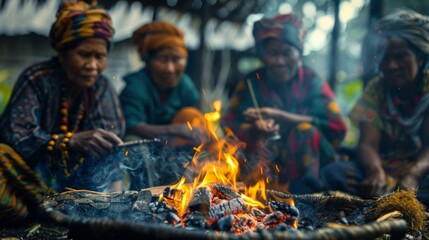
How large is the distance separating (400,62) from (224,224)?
2817mm

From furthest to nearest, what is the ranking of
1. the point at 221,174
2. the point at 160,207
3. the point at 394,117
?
the point at 394,117 → the point at 221,174 → the point at 160,207

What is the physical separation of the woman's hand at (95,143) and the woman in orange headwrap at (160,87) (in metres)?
1.15

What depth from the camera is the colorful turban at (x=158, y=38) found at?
5.14 meters

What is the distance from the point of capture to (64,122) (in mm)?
4016

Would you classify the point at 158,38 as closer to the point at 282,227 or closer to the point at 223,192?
the point at 223,192

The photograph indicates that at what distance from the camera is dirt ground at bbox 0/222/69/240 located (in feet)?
11.0

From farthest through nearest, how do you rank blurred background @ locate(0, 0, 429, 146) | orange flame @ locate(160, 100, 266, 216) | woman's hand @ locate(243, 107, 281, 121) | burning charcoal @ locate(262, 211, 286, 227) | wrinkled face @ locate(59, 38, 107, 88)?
blurred background @ locate(0, 0, 429, 146) → woman's hand @ locate(243, 107, 281, 121) → wrinkled face @ locate(59, 38, 107, 88) → orange flame @ locate(160, 100, 266, 216) → burning charcoal @ locate(262, 211, 286, 227)

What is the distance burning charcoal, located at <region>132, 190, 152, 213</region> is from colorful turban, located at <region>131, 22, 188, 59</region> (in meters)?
2.66

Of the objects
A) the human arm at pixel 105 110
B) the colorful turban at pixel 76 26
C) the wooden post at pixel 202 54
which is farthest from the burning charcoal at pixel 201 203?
the wooden post at pixel 202 54

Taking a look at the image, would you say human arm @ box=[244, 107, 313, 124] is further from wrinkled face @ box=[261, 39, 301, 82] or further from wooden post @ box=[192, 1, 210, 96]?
wooden post @ box=[192, 1, 210, 96]

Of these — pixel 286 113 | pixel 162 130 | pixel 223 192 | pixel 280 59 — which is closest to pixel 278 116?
pixel 286 113

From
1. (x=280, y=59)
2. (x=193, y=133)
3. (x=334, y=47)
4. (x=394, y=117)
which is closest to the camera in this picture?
(x=394, y=117)

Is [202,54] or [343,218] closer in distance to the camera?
[343,218]

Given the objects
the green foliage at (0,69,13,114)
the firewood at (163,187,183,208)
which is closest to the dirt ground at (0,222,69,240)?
the firewood at (163,187,183,208)
